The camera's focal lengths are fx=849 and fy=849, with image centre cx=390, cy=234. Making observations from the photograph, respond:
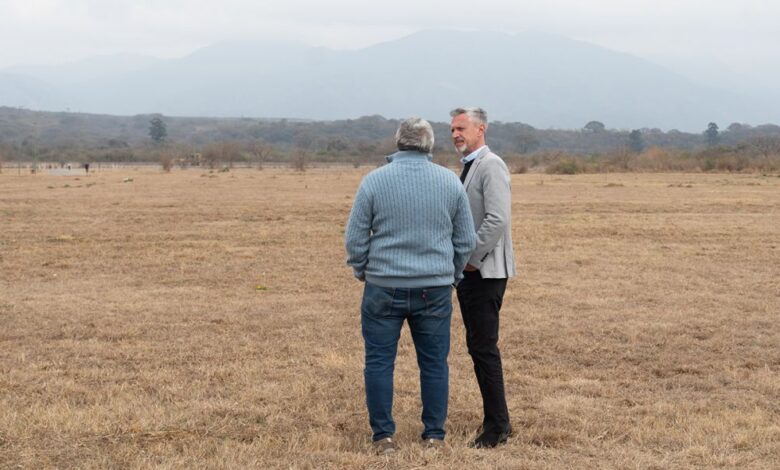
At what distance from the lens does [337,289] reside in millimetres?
10891

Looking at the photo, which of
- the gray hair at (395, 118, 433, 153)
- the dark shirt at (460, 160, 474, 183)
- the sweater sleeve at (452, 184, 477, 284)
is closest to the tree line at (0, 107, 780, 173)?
the dark shirt at (460, 160, 474, 183)

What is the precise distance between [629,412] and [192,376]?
10.4 ft

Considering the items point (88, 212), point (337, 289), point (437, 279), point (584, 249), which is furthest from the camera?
point (88, 212)

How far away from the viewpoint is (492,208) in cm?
465

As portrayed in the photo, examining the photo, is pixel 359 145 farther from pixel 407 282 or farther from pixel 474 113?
pixel 407 282

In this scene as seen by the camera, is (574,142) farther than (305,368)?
Yes

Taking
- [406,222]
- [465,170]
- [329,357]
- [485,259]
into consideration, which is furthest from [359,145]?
[406,222]

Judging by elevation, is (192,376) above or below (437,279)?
below

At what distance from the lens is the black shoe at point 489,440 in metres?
4.77

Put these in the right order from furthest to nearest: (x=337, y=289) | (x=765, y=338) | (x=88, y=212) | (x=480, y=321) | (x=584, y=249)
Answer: (x=88, y=212), (x=584, y=249), (x=337, y=289), (x=765, y=338), (x=480, y=321)

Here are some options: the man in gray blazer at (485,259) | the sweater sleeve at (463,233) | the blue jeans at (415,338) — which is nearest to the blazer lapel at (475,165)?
the man in gray blazer at (485,259)

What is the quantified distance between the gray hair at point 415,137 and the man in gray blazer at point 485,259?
0.31 metres

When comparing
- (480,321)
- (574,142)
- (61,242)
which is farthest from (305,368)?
(574,142)

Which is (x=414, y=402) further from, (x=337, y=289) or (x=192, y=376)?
(x=337, y=289)
